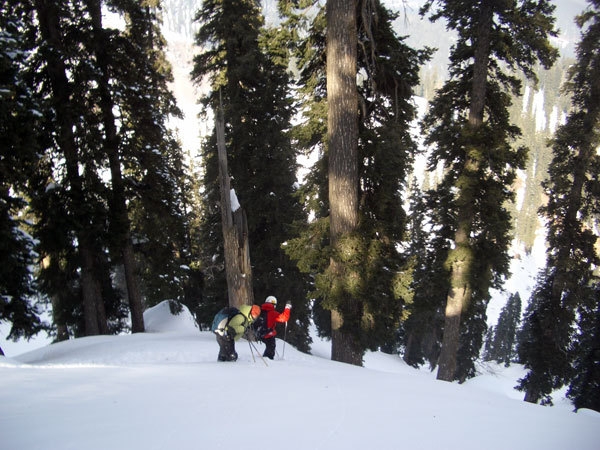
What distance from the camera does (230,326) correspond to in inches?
273

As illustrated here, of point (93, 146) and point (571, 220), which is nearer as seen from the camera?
point (93, 146)

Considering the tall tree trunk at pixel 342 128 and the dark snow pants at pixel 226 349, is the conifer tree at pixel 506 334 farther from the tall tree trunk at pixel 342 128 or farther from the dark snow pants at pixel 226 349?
the dark snow pants at pixel 226 349

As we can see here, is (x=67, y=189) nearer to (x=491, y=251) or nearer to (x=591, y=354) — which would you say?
(x=491, y=251)

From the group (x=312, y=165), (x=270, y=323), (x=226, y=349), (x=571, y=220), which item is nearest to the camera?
(x=226, y=349)

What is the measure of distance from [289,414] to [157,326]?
10.9m

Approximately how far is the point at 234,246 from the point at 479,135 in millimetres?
7522

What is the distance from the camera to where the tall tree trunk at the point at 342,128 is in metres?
7.79

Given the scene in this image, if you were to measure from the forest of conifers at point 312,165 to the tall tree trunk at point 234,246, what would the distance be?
0.82 feet

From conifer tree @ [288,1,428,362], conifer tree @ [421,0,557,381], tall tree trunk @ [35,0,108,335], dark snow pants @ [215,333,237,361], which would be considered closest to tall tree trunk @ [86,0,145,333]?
tall tree trunk @ [35,0,108,335]

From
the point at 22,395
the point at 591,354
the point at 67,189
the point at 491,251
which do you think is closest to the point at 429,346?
the point at 591,354

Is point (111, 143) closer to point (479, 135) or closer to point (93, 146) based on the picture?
point (93, 146)

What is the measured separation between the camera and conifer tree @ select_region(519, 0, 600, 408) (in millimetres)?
13070

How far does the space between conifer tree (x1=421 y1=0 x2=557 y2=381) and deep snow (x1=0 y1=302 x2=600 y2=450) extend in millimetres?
5866

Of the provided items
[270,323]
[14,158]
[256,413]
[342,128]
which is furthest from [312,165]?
[256,413]
